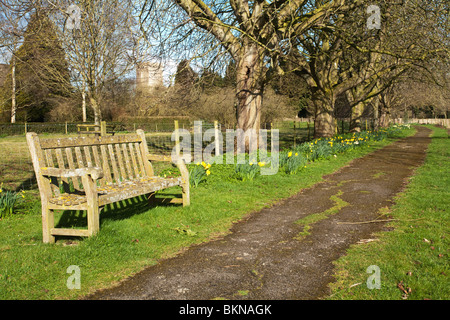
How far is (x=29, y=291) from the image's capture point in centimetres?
266

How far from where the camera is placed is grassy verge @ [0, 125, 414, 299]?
2853 millimetres

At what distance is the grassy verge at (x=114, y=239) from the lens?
2.85 m

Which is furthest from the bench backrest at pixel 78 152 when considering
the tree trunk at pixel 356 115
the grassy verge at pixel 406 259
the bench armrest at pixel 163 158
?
the tree trunk at pixel 356 115

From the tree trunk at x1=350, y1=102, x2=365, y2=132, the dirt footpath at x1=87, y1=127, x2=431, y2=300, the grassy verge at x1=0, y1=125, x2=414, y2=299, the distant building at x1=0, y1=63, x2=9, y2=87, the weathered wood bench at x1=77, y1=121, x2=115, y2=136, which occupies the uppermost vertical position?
the distant building at x1=0, y1=63, x2=9, y2=87

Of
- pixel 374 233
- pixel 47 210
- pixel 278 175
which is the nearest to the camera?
pixel 47 210

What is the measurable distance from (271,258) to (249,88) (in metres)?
7.60

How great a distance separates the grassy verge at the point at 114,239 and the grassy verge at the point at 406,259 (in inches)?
67.6

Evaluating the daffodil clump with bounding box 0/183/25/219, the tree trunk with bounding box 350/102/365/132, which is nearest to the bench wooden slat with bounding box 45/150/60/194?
the daffodil clump with bounding box 0/183/25/219

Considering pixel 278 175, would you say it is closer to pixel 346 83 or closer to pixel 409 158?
pixel 409 158

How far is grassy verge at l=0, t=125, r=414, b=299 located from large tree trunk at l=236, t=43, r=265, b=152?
419cm

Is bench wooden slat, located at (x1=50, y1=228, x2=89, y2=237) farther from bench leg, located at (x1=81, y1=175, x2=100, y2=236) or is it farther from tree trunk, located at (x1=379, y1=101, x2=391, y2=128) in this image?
tree trunk, located at (x1=379, y1=101, x2=391, y2=128)

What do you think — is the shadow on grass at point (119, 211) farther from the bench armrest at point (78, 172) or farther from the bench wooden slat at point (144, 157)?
the bench armrest at point (78, 172)

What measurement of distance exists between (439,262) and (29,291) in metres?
3.68
